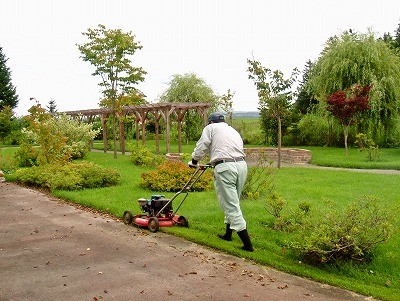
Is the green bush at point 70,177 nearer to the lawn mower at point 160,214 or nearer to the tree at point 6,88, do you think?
the lawn mower at point 160,214

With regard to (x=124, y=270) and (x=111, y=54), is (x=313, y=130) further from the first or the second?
(x=124, y=270)

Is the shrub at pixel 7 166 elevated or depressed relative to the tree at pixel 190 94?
depressed

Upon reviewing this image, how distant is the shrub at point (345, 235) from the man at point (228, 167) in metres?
0.86

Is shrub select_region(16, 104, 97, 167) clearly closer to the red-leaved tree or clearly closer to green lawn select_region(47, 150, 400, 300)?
green lawn select_region(47, 150, 400, 300)

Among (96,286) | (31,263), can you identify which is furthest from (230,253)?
(31,263)

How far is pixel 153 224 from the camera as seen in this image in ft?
24.6

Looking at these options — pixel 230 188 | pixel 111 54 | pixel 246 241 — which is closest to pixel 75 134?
pixel 111 54

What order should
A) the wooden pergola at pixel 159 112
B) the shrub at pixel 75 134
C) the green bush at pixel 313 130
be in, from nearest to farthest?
the shrub at pixel 75 134
the wooden pergola at pixel 159 112
the green bush at pixel 313 130

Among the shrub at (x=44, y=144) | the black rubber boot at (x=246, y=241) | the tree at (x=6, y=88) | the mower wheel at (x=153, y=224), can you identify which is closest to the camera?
the black rubber boot at (x=246, y=241)

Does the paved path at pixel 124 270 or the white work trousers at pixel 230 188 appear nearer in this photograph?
the paved path at pixel 124 270

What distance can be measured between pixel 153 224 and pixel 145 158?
10.3 m

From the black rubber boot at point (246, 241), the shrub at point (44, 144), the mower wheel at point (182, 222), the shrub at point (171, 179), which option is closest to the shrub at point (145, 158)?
the shrub at point (44, 144)

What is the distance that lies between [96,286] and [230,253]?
1996 millimetres

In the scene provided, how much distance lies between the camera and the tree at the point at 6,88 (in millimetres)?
48656
